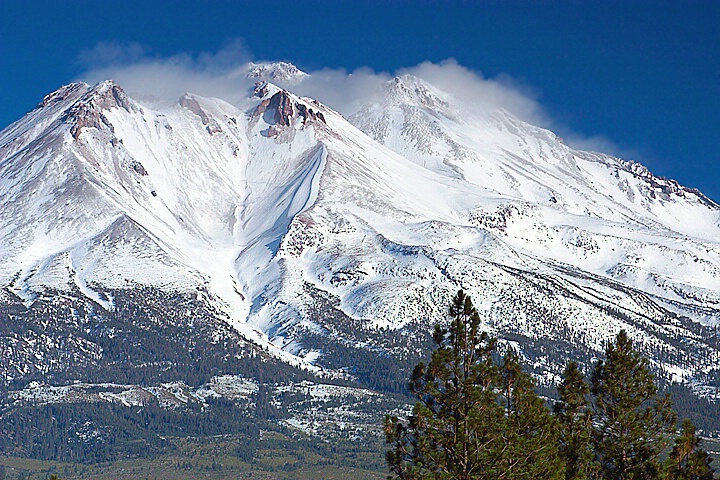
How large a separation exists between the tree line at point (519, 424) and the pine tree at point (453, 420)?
51 mm

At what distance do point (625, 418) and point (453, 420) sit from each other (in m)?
16.3

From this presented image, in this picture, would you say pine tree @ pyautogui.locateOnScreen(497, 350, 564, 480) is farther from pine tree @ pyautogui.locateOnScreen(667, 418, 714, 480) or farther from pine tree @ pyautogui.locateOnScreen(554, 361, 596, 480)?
pine tree @ pyautogui.locateOnScreen(667, 418, 714, 480)

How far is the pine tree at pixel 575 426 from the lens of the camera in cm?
6134

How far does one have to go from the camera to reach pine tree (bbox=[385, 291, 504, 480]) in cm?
5303

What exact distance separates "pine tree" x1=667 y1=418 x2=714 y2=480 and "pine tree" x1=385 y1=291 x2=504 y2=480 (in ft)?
47.6

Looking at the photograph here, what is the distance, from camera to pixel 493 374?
55906 millimetres

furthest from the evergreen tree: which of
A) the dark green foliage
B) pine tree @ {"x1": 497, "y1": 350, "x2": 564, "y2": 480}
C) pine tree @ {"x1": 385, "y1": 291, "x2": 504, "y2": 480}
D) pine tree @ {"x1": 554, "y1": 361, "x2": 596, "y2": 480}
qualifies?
pine tree @ {"x1": 385, "y1": 291, "x2": 504, "y2": 480}

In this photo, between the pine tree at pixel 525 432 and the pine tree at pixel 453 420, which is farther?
the pine tree at pixel 525 432

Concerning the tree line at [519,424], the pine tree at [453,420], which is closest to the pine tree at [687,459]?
the tree line at [519,424]

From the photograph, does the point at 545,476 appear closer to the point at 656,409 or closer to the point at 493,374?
the point at 493,374

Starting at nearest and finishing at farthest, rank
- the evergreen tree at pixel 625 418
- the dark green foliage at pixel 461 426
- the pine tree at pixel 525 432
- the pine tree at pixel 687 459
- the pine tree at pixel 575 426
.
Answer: the dark green foliage at pixel 461 426 < the pine tree at pixel 525 432 < the pine tree at pixel 575 426 < the pine tree at pixel 687 459 < the evergreen tree at pixel 625 418

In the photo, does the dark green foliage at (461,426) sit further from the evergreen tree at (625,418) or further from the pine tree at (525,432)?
the evergreen tree at (625,418)

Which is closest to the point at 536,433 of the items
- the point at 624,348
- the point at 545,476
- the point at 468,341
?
the point at 545,476

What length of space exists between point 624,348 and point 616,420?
194 inches
